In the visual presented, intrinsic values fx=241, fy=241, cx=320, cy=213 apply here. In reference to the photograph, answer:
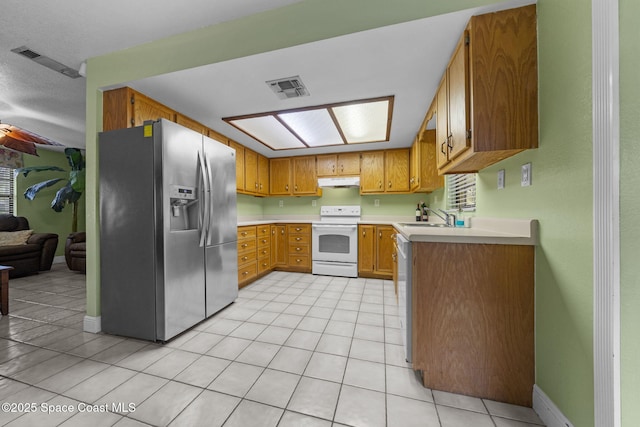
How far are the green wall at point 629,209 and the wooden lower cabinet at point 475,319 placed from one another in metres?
0.51

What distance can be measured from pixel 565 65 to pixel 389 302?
2.46 m

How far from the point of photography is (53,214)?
520 centimetres

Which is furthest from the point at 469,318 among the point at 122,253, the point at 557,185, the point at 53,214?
the point at 53,214

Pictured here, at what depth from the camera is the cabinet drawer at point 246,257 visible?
3.36 metres

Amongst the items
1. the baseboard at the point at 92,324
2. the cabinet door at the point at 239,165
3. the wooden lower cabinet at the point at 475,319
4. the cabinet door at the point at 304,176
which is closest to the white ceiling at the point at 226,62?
the cabinet door at the point at 239,165

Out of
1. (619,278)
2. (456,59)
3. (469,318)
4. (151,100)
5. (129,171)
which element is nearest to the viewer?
(619,278)

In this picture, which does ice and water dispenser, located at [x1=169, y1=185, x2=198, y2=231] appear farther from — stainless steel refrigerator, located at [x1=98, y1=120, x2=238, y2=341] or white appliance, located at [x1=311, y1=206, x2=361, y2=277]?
white appliance, located at [x1=311, y1=206, x2=361, y2=277]

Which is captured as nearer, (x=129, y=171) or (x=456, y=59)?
(x=456, y=59)

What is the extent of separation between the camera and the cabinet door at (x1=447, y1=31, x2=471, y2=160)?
1.44 metres

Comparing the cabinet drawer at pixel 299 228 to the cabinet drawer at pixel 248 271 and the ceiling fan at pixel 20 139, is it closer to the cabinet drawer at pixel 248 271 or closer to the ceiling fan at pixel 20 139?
the cabinet drawer at pixel 248 271

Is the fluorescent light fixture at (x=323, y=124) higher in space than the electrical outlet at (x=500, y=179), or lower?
higher

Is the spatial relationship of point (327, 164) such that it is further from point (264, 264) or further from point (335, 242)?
point (264, 264)

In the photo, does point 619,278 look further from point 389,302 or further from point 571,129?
point 389,302

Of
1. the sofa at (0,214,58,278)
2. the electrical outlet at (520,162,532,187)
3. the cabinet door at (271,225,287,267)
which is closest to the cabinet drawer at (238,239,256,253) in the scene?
the cabinet door at (271,225,287,267)
